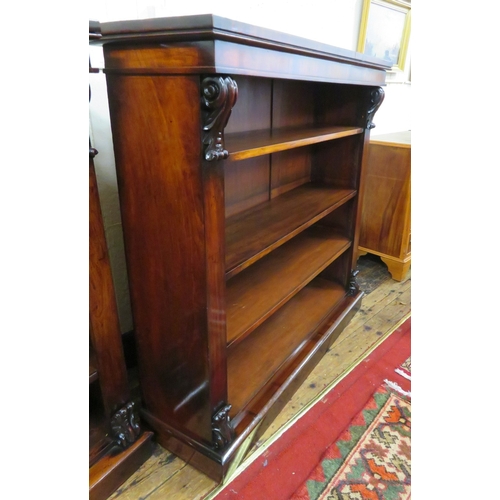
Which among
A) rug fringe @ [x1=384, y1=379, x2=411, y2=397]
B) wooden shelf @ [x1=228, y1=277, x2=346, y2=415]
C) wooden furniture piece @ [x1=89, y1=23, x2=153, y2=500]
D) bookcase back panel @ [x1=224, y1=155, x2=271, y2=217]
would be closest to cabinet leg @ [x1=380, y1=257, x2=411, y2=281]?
wooden shelf @ [x1=228, y1=277, x2=346, y2=415]

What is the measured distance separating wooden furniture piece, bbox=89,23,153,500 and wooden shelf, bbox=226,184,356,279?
316 mm

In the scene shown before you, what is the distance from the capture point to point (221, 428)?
3.51 ft

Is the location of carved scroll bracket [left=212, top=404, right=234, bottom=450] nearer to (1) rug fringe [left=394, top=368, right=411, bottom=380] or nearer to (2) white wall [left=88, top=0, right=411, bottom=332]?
(2) white wall [left=88, top=0, right=411, bottom=332]

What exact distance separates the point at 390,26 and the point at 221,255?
223 cm

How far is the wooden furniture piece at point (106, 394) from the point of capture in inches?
35.9

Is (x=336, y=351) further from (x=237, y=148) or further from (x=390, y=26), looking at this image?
(x=390, y=26)

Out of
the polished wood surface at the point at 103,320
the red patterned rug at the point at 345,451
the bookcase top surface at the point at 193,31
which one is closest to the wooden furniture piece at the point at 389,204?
the red patterned rug at the point at 345,451

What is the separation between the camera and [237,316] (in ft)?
3.95

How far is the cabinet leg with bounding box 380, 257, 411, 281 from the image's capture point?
2.29m

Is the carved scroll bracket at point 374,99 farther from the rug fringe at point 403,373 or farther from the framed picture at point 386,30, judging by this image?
the rug fringe at point 403,373

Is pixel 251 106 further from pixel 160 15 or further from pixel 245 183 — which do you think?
pixel 160 15

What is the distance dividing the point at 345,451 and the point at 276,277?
2.07ft

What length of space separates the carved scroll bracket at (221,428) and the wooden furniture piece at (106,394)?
247mm

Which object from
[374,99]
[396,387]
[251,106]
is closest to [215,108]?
[251,106]
